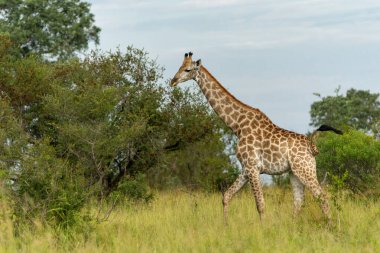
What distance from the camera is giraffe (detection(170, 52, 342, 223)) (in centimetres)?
1369

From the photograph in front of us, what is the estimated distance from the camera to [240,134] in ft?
47.2

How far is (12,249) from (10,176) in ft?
12.8

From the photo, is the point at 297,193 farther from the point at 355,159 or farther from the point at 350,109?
the point at 350,109

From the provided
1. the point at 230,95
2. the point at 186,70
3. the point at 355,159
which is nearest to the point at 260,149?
the point at 230,95

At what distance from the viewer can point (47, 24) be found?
38656 millimetres

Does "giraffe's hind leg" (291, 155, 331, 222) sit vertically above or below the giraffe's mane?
below

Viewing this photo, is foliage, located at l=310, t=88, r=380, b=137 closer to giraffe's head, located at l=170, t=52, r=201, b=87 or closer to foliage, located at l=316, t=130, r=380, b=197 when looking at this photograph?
foliage, located at l=316, t=130, r=380, b=197

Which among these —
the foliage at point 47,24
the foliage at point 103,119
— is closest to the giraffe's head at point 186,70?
the foliage at point 103,119

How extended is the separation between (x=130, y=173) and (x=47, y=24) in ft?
66.0

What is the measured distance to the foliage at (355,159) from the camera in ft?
58.8

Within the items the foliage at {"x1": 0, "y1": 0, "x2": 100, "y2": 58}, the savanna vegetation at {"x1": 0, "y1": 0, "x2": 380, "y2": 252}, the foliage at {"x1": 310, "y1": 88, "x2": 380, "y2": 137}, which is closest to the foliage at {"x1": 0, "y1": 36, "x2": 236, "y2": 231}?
the savanna vegetation at {"x1": 0, "y1": 0, "x2": 380, "y2": 252}

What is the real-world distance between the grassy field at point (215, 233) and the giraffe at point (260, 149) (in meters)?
0.49

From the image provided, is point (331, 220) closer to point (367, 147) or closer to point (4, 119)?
point (367, 147)

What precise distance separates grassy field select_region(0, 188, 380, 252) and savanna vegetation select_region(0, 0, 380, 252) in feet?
0.11
